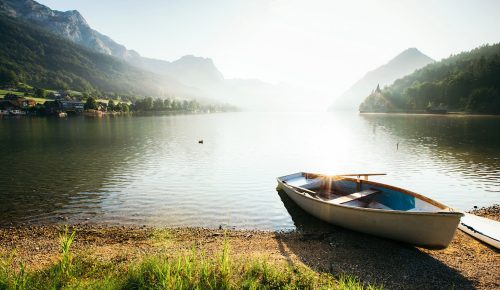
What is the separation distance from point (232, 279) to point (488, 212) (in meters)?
20.9

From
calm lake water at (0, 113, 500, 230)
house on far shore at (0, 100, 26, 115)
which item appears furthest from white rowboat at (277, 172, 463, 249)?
house on far shore at (0, 100, 26, 115)

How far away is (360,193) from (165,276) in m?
14.9

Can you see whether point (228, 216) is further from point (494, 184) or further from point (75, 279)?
point (494, 184)

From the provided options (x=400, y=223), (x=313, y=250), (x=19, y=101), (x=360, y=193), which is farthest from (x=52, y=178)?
(x=19, y=101)

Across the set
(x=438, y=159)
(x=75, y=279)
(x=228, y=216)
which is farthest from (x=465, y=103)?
(x=75, y=279)

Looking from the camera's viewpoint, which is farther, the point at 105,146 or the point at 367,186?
the point at 105,146

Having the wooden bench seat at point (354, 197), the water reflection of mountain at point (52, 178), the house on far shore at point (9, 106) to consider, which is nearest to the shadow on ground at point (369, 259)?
the wooden bench seat at point (354, 197)

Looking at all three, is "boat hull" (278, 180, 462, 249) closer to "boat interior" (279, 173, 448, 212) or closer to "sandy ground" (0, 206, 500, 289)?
"sandy ground" (0, 206, 500, 289)

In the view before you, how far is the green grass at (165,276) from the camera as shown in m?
9.88

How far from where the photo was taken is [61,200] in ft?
81.0

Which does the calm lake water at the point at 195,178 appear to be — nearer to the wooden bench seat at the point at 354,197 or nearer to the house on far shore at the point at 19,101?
the wooden bench seat at the point at 354,197

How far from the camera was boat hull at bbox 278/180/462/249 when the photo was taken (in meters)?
13.5

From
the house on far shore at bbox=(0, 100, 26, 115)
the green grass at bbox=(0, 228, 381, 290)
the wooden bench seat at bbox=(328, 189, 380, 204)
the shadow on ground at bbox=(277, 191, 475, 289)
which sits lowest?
the shadow on ground at bbox=(277, 191, 475, 289)

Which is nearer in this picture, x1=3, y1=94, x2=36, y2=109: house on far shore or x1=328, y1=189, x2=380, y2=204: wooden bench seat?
x1=328, y1=189, x2=380, y2=204: wooden bench seat
